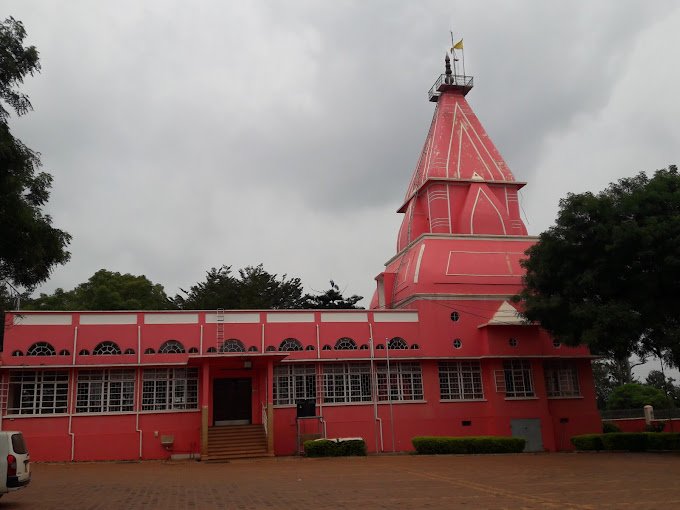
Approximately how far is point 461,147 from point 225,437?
1820 cm

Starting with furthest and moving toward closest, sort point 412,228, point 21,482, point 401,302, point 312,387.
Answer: point 412,228
point 401,302
point 312,387
point 21,482

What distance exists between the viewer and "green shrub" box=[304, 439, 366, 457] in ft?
71.5

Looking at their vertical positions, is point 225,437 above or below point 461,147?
below

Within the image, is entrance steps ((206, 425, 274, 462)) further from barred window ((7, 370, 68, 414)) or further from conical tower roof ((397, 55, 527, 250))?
conical tower roof ((397, 55, 527, 250))

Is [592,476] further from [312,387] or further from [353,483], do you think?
[312,387]

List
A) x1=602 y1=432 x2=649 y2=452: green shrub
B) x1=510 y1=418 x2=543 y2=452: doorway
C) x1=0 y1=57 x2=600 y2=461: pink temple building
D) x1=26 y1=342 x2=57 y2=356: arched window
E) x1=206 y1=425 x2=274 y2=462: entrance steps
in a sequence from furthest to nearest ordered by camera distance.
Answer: x1=510 y1=418 x2=543 y2=452: doorway, x1=602 y1=432 x2=649 y2=452: green shrub, x1=26 y1=342 x2=57 y2=356: arched window, x1=0 y1=57 x2=600 y2=461: pink temple building, x1=206 y1=425 x2=274 y2=462: entrance steps

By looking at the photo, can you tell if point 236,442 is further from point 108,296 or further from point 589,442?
point 108,296

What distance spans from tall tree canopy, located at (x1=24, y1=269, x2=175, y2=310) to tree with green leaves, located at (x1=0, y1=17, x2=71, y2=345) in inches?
1167

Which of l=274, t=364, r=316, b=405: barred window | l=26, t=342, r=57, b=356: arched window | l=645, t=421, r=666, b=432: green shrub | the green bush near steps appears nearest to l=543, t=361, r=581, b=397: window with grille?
the green bush near steps

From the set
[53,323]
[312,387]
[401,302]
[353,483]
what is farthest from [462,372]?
[53,323]

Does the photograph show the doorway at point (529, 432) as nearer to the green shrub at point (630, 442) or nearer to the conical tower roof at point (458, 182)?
the green shrub at point (630, 442)

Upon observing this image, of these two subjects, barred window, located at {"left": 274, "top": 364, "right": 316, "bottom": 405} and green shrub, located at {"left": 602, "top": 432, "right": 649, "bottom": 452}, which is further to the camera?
barred window, located at {"left": 274, "top": 364, "right": 316, "bottom": 405}

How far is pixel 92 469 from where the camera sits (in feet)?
63.3

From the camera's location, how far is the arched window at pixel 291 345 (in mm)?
25078
